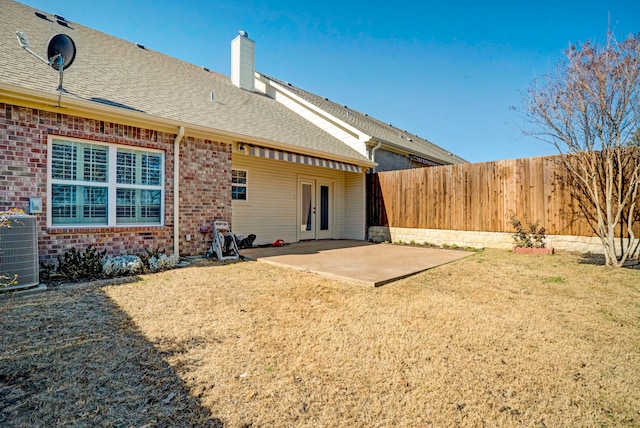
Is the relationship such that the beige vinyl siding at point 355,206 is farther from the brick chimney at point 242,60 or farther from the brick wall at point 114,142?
the brick chimney at point 242,60

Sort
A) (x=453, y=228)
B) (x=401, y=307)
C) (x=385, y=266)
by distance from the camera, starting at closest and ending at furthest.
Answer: (x=401, y=307) → (x=385, y=266) → (x=453, y=228)

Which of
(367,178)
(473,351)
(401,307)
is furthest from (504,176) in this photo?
(473,351)

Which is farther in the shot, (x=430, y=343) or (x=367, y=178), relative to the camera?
(x=367, y=178)

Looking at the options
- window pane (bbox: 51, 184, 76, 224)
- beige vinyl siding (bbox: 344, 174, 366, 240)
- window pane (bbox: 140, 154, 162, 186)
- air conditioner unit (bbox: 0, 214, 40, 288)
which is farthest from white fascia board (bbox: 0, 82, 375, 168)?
beige vinyl siding (bbox: 344, 174, 366, 240)

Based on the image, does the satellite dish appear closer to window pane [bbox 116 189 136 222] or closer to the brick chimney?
window pane [bbox 116 189 136 222]

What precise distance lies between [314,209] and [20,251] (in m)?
9.79

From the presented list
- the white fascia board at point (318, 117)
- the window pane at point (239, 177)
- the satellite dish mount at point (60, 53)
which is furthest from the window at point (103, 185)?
the white fascia board at point (318, 117)

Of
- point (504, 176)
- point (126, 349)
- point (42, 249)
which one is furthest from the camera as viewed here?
point (504, 176)

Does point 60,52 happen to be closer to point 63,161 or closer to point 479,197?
point 63,161

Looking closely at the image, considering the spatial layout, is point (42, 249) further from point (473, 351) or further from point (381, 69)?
point (381, 69)

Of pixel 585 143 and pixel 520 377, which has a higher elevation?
pixel 585 143

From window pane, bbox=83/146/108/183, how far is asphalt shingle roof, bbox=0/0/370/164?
1.06 metres

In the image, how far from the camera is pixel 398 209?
42.1 feet

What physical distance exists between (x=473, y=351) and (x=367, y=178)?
36.7ft
